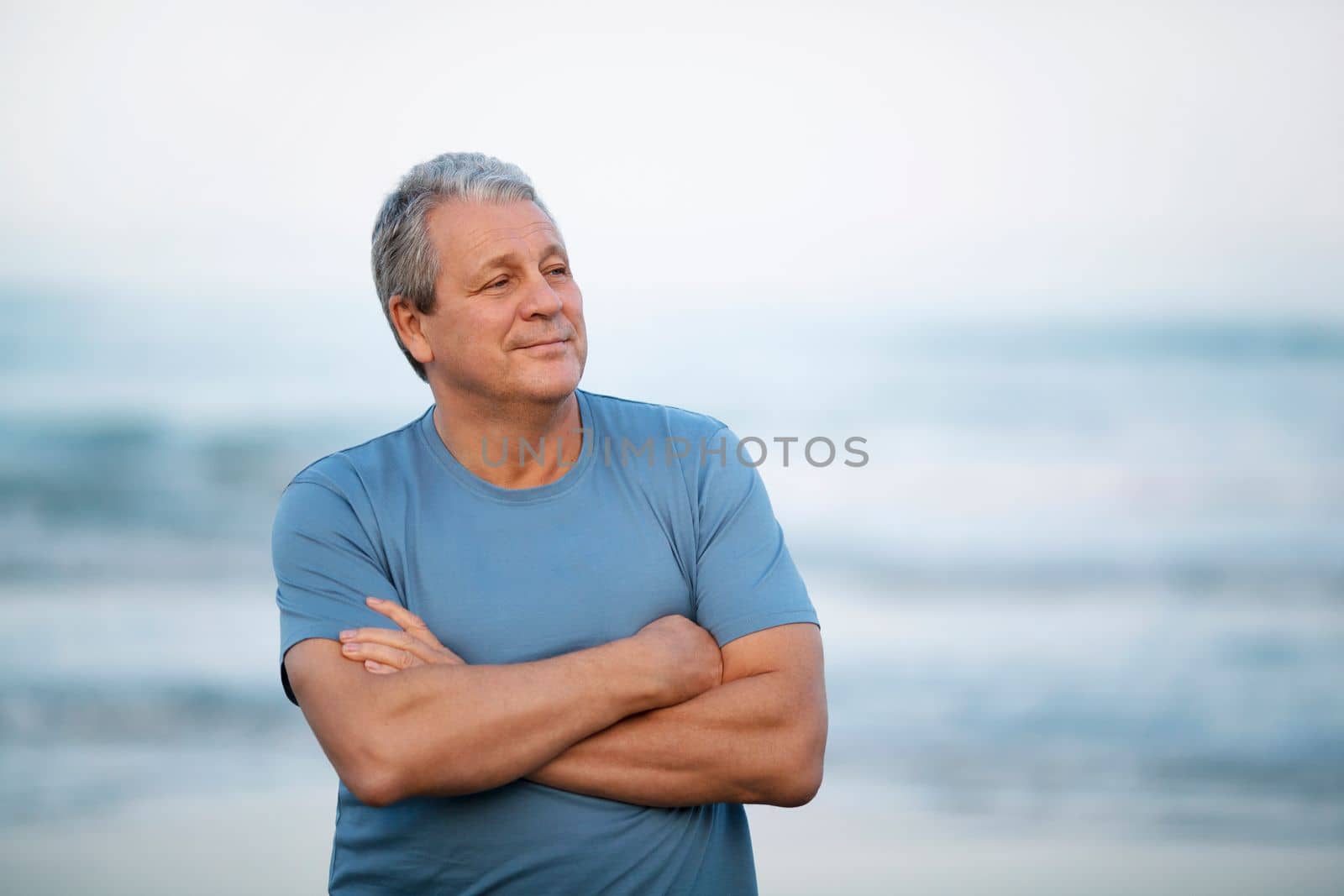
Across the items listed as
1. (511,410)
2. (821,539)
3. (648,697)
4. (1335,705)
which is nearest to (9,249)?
(821,539)

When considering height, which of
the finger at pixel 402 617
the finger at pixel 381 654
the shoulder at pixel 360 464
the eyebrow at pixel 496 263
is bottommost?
the finger at pixel 381 654

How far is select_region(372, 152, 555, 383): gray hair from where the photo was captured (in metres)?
1.96

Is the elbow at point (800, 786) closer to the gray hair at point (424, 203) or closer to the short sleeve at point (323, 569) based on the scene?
the short sleeve at point (323, 569)

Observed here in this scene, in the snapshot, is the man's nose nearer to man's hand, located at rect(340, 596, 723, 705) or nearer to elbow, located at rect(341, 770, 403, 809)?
man's hand, located at rect(340, 596, 723, 705)

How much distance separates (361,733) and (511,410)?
1.65 feet

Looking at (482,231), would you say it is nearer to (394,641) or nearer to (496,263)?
(496,263)

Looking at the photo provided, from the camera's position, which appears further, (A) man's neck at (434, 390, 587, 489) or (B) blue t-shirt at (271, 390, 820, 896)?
(A) man's neck at (434, 390, 587, 489)

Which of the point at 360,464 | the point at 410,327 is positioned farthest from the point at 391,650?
the point at 410,327

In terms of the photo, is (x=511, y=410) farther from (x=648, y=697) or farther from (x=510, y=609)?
(x=648, y=697)

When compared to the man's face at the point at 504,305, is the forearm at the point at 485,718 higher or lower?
lower

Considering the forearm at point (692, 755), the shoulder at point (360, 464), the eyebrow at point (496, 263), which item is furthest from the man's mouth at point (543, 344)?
the forearm at point (692, 755)

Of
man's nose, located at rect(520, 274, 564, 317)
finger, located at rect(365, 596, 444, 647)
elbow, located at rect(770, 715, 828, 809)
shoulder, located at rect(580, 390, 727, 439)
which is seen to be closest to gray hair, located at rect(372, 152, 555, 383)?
man's nose, located at rect(520, 274, 564, 317)

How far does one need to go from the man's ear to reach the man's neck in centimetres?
9

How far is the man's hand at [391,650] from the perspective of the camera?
1726 mm
